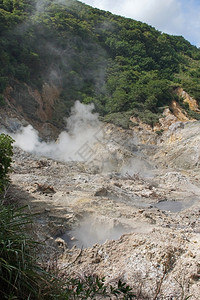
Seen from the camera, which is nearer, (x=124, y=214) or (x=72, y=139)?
(x=124, y=214)

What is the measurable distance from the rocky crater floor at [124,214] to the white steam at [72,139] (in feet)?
3.91

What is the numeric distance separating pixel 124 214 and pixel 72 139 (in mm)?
14128

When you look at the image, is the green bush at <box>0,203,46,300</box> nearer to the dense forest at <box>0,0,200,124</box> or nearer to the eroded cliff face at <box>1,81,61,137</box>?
the eroded cliff face at <box>1,81,61,137</box>

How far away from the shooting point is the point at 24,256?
98.3 inches

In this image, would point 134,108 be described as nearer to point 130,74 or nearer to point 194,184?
point 130,74

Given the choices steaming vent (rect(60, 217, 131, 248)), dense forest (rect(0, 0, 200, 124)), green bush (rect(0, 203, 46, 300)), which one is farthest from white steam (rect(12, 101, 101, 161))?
green bush (rect(0, 203, 46, 300))

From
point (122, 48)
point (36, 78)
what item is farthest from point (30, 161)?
point (122, 48)

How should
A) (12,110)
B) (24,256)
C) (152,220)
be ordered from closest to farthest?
(24,256)
(152,220)
(12,110)

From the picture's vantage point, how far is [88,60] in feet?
105

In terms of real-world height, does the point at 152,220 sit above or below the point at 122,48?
below

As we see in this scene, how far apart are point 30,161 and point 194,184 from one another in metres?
8.19

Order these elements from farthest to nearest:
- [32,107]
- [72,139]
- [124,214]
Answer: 1. [32,107]
2. [72,139]
3. [124,214]

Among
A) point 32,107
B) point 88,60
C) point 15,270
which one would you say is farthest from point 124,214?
point 88,60

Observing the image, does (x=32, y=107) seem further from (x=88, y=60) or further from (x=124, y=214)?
(x=124, y=214)
